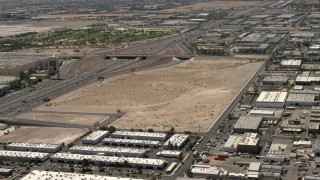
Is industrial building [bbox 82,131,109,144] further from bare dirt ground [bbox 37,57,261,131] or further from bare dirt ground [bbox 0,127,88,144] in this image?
bare dirt ground [bbox 37,57,261,131]

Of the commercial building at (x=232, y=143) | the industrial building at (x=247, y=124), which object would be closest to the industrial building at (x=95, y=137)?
the commercial building at (x=232, y=143)

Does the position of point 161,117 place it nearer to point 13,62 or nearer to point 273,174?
point 273,174

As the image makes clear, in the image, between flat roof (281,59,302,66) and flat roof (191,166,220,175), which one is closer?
flat roof (191,166,220,175)

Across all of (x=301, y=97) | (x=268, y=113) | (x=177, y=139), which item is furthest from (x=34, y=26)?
(x=177, y=139)

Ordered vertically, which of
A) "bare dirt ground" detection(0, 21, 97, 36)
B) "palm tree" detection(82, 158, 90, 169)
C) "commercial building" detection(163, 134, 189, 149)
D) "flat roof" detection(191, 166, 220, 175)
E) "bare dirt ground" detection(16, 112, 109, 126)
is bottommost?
"bare dirt ground" detection(0, 21, 97, 36)

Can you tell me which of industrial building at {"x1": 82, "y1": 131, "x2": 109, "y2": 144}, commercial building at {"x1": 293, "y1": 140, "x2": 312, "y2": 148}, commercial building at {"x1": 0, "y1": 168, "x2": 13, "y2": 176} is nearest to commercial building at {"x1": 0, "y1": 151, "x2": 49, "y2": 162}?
commercial building at {"x1": 0, "y1": 168, "x2": 13, "y2": 176}
